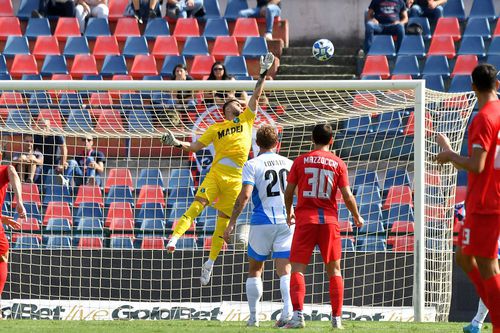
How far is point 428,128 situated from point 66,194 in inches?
194

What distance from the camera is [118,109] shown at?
45.9ft

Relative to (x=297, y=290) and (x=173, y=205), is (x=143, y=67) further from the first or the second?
(x=297, y=290)

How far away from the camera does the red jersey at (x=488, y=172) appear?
6785mm

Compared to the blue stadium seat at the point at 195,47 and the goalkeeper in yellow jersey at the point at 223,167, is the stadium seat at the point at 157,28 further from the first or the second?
the goalkeeper in yellow jersey at the point at 223,167

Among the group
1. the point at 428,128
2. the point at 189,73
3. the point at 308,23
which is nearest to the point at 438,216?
the point at 428,128

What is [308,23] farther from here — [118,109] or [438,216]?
[438,216]

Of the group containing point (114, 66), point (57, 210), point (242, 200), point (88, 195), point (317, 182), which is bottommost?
point (57, 210)

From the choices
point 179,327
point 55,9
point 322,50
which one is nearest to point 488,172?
point 179,327

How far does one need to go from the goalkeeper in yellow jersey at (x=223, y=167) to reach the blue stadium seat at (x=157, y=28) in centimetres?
799

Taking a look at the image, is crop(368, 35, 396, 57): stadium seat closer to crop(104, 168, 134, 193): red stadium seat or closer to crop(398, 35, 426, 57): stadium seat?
crop(398, 35, 426, 57): stadium seat

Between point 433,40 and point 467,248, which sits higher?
point 433,40

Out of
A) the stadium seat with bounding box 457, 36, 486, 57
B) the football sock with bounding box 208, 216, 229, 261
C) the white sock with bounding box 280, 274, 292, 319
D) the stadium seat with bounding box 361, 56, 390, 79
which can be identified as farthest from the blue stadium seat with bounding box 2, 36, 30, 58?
the white sock with bounding box 280, 274, 292, 319

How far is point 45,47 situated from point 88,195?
5.67 m

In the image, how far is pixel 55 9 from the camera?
65.1ft
